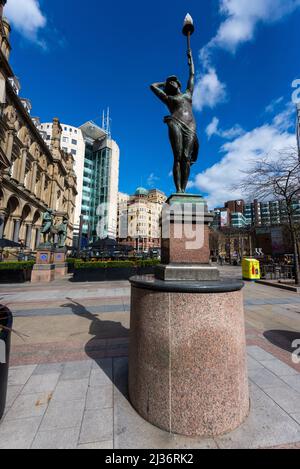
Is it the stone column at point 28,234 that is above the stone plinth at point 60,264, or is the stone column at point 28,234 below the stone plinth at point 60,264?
above

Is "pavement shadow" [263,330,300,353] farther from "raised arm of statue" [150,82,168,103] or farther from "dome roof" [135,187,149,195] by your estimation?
"dome roof" [135,187,149,195]

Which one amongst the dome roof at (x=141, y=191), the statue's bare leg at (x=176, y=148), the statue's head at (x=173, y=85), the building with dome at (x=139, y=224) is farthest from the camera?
the dome roof at (x=141, y=191)

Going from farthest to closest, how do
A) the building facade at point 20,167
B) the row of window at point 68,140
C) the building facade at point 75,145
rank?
the building facade at point 75,145
the row of window at point 68,140
the building facade at point 20,167

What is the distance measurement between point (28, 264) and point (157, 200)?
3942 inches

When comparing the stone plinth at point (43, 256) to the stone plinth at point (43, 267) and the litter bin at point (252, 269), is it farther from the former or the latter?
the litter bin at point (252, 269)

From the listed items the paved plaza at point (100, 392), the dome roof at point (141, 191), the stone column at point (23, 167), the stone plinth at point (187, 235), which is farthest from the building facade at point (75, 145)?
the stone plinth at point (187, 235)

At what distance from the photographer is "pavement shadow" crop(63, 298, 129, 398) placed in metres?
3.48

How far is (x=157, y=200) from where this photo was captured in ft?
374

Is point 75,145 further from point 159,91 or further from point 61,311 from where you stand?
point 159,91

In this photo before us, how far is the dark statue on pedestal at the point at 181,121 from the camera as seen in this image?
403cm

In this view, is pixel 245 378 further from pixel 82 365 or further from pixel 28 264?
pixel 28 264

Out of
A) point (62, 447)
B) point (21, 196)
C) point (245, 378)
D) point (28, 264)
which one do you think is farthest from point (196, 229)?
point (21, 196)

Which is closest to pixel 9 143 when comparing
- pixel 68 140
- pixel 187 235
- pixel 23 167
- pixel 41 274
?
pixel 23 167

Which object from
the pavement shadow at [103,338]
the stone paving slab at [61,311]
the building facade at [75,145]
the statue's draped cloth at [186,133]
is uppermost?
the building facade at [75,145]
